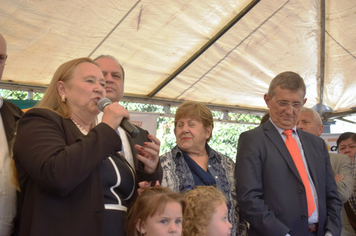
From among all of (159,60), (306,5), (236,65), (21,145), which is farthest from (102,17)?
(21,145)

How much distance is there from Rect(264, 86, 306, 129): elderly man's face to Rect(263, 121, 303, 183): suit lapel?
76 millimetres

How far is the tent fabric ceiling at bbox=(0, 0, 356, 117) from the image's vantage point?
4.50 m

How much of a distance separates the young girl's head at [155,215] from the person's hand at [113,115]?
52cm

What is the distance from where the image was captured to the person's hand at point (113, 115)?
1626mm

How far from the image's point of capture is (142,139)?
2.28 m

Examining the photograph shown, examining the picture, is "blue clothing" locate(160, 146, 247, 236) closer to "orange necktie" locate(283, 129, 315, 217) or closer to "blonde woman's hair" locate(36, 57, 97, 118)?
"orange necktie" locate(283, 129, 315, 217)

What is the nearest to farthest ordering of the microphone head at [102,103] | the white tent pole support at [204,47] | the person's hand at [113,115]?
the person's hand at [113,115] < the microphone head at [102,103] < the white tent pole support at [204,47]

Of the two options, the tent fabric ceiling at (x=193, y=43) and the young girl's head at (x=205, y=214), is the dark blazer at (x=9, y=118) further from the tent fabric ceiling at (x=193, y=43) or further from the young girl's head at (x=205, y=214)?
the tent fabric ceiling at (x=193, y=43)

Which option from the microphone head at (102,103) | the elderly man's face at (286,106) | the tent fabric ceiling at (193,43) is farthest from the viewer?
the tent fabric ceiling at (193,43)

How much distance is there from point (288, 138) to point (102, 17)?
8.93 feet

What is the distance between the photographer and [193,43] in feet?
18.0

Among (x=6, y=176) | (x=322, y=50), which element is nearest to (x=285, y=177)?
(x=6, y=176)

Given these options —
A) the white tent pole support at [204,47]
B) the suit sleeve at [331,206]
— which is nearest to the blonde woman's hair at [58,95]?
the suit sleeve at [331,206]

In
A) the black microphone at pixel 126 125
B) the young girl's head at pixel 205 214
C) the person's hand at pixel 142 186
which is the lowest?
the young girl's head at pixel 205 214
